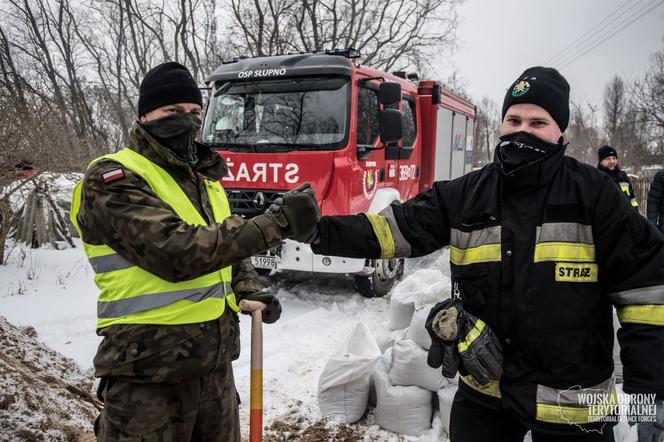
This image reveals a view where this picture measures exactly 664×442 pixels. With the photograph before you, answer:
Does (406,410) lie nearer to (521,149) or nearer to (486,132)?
(521,149)

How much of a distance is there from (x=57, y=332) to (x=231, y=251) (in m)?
4.04

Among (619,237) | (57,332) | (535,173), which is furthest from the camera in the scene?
(57,332)

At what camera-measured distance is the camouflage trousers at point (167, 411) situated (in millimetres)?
1641

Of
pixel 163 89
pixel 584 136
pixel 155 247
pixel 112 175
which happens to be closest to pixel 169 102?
pixel 163 89

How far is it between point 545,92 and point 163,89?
146 centimetres

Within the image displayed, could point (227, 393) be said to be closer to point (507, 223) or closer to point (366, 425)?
point (507, 223)

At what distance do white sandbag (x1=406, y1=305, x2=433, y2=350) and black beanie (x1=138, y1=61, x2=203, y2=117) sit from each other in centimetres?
233

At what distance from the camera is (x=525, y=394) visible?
5.38 feet

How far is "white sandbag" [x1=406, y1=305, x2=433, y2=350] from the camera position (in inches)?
133

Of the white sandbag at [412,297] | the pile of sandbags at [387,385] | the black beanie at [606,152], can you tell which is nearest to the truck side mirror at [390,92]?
the white sandbag at [412,297]

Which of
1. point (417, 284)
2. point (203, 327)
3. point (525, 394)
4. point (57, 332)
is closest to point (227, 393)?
point (203, 327)

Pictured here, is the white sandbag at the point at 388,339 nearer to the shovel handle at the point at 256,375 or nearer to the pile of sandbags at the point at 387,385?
the pile of sandbags at the point at 387,385

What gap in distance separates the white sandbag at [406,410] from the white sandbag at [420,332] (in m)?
0.35

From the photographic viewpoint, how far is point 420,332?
3436 millimetres
